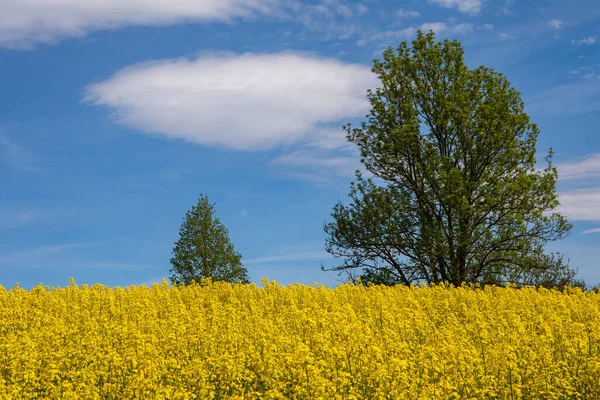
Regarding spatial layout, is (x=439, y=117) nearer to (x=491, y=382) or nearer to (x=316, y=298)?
(x=316, y=298)

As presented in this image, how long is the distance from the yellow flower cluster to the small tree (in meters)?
14.1

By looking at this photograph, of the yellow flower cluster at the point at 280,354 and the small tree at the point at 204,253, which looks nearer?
the yellow flower cluster at the point at 280,354

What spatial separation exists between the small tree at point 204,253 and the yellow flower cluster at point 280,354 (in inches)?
553

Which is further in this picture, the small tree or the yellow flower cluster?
the small tree

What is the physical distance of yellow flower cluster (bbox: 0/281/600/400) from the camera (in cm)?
780

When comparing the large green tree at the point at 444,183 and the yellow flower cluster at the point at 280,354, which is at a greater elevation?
the large green tree at the point at 444,183

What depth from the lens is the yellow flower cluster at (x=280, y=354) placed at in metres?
7.80

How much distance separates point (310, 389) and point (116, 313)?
6.41m

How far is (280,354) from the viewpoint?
887 cm

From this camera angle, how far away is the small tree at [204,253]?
28.4 m

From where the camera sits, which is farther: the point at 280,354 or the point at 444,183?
the point at 444,183

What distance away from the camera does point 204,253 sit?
1117 inches

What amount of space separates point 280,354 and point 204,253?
1999cm

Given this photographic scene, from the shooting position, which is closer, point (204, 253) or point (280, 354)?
point (280, 354)
